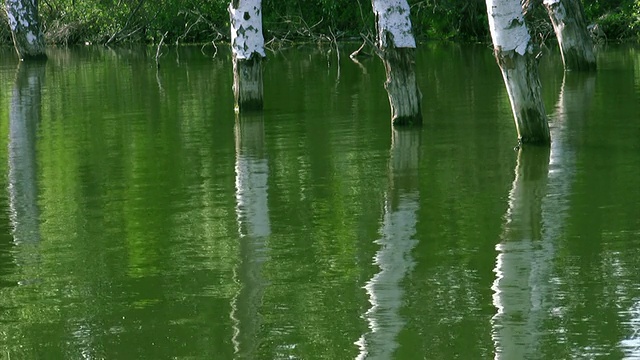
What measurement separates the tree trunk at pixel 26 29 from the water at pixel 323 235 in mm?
18778

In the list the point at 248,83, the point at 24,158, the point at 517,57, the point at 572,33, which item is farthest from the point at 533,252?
the point at 572,33

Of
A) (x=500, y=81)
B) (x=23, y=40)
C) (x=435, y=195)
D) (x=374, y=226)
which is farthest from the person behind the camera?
(x=23, y=40)

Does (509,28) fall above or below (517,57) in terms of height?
above

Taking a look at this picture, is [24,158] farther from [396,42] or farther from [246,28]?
[396,42]

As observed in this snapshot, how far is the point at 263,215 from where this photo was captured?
10789 mm

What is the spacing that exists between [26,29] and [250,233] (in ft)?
96.4

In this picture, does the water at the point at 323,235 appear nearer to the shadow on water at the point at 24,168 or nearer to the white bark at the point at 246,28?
the shadow on water at the point at 24,168

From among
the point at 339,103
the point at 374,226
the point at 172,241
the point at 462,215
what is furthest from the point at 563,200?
the point at 339,103

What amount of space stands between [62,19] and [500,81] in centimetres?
2995

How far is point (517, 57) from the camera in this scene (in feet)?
44.1

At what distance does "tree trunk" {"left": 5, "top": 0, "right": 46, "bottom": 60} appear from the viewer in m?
37.7

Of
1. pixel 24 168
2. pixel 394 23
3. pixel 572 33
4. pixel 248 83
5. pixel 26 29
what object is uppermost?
pixel 26 29

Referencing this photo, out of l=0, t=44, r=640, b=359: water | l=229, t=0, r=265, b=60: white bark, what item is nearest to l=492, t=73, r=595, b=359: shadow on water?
l=0, t=44, r=640, b=359: water

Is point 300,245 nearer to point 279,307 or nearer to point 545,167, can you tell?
point 279,307
